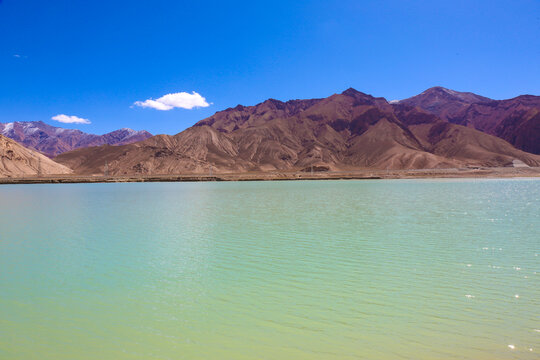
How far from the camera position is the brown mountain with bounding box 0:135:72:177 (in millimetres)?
150125

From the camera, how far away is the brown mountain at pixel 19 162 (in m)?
150

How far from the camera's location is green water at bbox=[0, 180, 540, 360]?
6.70 metres

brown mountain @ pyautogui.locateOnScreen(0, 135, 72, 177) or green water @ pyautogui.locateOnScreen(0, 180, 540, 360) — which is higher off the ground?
brown mountain @ pyautogui.locateOnScreen(0, 135, 72, 177)

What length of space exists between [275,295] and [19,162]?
18530 cm

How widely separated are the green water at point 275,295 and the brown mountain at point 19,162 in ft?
536

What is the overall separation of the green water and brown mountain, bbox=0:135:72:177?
16334 cm

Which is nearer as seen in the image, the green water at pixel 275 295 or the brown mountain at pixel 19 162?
the green water at pixel 275 295

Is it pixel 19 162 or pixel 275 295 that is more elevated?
pixel 19 162

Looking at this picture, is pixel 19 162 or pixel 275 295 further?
pixel 19 162

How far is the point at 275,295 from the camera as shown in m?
9.38

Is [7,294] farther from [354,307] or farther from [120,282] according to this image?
[354,307]

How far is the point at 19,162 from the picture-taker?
158m

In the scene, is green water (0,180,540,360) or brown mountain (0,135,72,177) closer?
green water (0,180,540,360)

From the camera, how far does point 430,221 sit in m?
21.8
